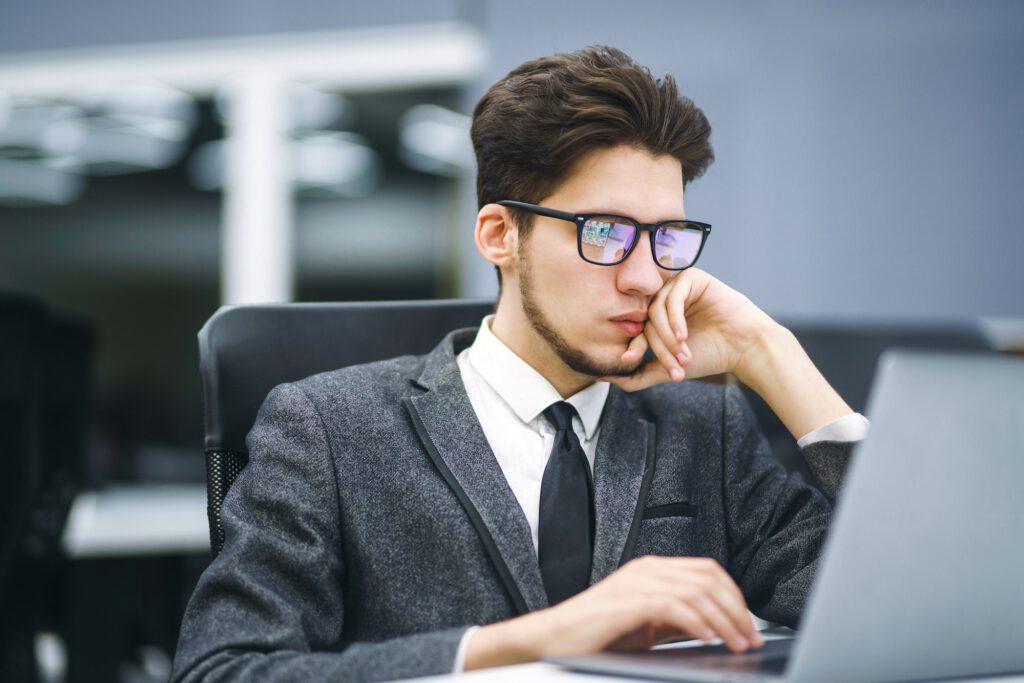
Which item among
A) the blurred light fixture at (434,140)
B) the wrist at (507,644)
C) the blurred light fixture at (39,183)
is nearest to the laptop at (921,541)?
the wrist at (507,644)

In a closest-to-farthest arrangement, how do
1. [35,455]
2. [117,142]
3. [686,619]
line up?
1. [686,619]
2. [35,455]
3. [117,142]

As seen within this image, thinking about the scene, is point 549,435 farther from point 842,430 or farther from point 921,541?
point 921,541

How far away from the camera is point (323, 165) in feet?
17.7

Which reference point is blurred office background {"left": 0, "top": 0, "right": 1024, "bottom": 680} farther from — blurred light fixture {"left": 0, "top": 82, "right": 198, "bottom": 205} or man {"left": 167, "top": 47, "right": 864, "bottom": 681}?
man {"left": 167, "top": 47, "right": 864, "bottom": 681}

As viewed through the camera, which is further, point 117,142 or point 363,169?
point 363,169

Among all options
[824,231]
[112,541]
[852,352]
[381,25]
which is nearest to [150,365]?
[381,25]

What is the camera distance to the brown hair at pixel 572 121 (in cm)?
137

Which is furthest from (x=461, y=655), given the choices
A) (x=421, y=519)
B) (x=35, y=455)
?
(x=35, y=455)

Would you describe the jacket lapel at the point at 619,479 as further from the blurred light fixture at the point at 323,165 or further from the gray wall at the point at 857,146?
the blurred light fixture at the point at 323,165

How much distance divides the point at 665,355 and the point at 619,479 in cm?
17

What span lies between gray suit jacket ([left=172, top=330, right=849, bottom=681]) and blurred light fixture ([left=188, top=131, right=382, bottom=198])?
3788 millimetres

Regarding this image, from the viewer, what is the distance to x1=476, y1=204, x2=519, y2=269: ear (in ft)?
4.79

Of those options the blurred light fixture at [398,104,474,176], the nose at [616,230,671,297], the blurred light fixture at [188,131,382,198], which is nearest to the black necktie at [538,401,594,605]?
the nose at [616,230,671,297]

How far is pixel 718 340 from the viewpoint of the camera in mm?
1451
